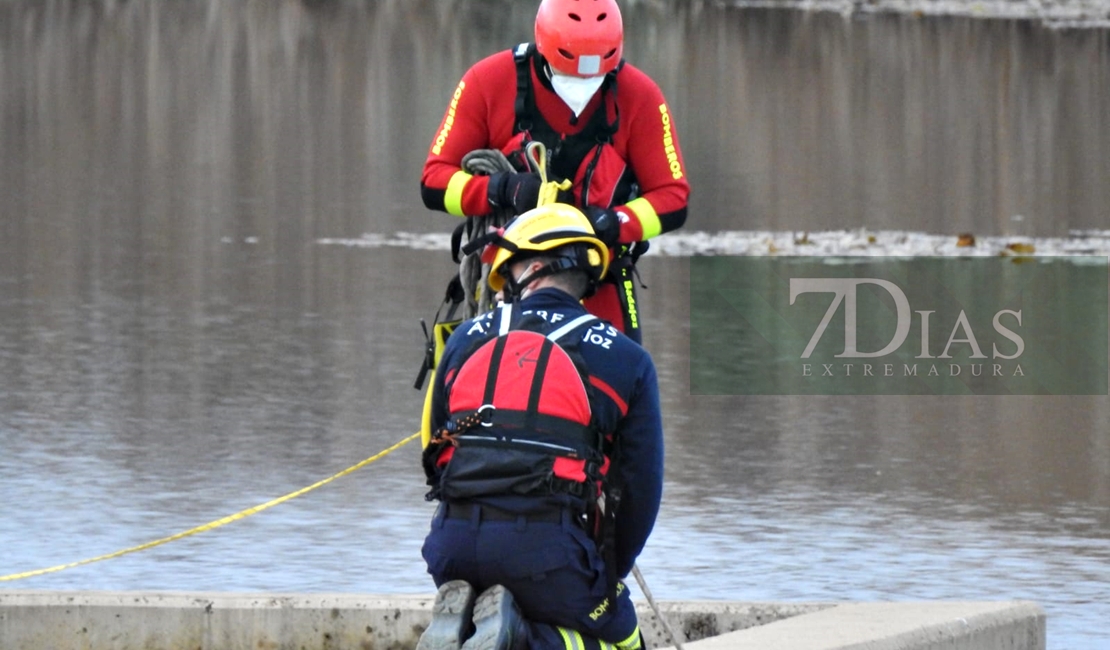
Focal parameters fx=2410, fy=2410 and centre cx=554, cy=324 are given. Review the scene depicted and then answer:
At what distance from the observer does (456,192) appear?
700 centimetres

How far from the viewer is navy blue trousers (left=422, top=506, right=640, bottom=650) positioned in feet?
16.5

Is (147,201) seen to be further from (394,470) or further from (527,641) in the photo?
(527,641)

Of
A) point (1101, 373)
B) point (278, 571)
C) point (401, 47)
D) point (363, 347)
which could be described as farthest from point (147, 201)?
point (401, 47)

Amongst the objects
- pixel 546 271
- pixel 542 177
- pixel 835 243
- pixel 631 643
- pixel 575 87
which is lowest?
pixel 631 643

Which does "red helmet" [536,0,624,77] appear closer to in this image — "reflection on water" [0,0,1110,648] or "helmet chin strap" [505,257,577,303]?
"helmet chin strap" [505,257,577,303]

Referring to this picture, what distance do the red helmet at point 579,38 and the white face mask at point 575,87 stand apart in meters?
0.03

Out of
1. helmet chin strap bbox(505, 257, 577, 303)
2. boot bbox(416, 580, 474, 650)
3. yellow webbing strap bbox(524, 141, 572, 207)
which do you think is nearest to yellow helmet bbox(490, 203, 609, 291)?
helmet chin strap bbox(505, 257, 577, 303)

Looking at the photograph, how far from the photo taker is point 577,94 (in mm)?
7039

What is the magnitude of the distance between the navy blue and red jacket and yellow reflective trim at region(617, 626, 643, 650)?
0.15 m

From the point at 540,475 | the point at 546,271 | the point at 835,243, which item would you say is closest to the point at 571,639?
the point at 540,475

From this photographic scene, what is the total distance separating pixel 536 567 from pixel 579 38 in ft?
7.61

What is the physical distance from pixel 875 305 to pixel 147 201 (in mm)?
7231

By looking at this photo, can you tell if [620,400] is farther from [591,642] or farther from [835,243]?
[835,243]

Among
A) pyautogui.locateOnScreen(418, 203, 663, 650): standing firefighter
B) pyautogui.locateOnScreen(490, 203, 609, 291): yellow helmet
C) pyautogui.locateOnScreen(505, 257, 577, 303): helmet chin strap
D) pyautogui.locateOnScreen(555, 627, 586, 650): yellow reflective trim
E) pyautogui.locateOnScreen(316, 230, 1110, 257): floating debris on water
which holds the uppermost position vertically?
pyautogui.locateOnScreen(490, 203, 609, 291): yellow helmet
